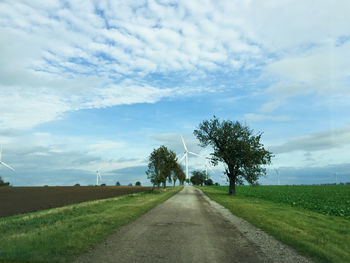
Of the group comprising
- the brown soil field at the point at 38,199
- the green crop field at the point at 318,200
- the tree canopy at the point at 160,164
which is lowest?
the green crop field at the point at 318,200

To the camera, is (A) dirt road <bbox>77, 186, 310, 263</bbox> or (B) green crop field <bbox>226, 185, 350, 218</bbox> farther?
(B) green crop field <bbox>226, 185, 350, 218</bbox>

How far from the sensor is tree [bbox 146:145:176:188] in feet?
188

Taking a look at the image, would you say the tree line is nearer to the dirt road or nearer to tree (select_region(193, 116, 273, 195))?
tree (select_region(193, 116, 273, 195))

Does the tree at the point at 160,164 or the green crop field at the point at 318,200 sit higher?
the tree at the point at 160,164

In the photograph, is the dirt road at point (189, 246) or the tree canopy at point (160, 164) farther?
the tree canopy at point (160, 164)

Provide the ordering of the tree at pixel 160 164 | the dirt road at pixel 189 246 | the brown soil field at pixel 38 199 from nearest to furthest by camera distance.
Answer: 1. the dirt road at pixel 189 246
2. the brown soil field at pixel 38 199
3. the tree at pixel 160 164

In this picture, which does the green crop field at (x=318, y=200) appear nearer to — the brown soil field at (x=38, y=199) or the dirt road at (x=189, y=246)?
the dirt road at (x=189, y=246)

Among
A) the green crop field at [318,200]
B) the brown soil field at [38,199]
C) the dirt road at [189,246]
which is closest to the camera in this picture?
the dirt road at [189,246]

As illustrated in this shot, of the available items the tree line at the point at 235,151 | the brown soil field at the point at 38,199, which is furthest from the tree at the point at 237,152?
the brown soil field at the point at 38,199

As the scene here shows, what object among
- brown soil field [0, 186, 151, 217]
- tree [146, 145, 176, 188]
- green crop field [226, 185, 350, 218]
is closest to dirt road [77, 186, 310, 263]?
green crop field [226, 185, 350, 218]

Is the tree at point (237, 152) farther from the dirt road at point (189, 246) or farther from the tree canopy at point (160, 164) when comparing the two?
the dirt road at point (189, 246)

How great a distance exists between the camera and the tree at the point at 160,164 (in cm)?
5734

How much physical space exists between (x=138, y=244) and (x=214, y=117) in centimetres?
4307

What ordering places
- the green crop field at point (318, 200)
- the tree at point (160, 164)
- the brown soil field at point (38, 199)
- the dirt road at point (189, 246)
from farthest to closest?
the tree at point (160, 164), the brown soil field at point (38, 199), the green crop field at point (318, 200), the dirt road at point (189, 246)
